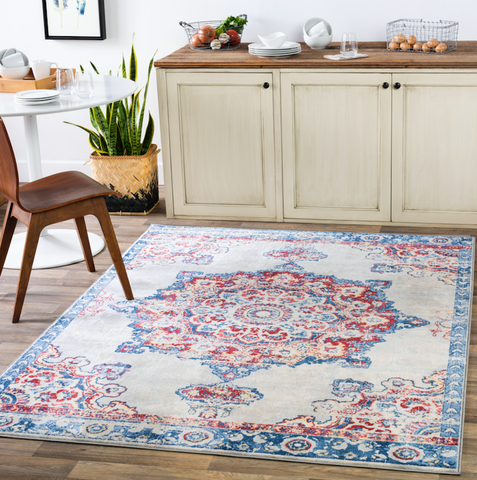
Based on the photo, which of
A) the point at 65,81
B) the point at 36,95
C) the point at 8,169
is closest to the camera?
the point at 8,169

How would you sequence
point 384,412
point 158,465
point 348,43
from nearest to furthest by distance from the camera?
point 158,465 → point 384,412 → point 348,43

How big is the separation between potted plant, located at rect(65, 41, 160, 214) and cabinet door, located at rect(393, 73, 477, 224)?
1454 mm

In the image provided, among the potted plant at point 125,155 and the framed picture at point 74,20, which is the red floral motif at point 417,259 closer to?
the potted plant at point 125,155

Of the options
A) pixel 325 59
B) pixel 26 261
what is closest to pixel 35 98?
pixel 26 261

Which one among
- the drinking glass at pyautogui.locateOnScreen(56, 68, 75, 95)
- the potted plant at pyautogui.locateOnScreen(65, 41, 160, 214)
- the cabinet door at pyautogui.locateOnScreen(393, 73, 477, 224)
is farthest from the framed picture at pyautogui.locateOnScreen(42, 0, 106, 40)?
the cabinet door at pyautogui.locateOnScreen(393, 73, 477, 224)

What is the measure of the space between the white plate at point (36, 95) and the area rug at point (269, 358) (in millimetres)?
877

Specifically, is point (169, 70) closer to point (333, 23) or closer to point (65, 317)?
point (333, 23)

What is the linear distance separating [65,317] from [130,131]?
4.98 feet

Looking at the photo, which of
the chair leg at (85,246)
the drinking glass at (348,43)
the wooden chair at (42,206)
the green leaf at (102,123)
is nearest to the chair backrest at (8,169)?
the wooden chair at (42,206)

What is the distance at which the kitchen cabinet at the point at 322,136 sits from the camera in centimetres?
367

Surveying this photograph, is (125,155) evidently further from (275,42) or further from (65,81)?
(275,42)

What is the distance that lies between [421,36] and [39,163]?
224 centimetres

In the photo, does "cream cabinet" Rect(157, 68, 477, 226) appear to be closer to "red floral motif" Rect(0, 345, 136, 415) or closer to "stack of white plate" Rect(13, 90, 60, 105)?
"stack of white plate" Rect(13, 90, 60, 105)

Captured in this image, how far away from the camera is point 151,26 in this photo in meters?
4.46
